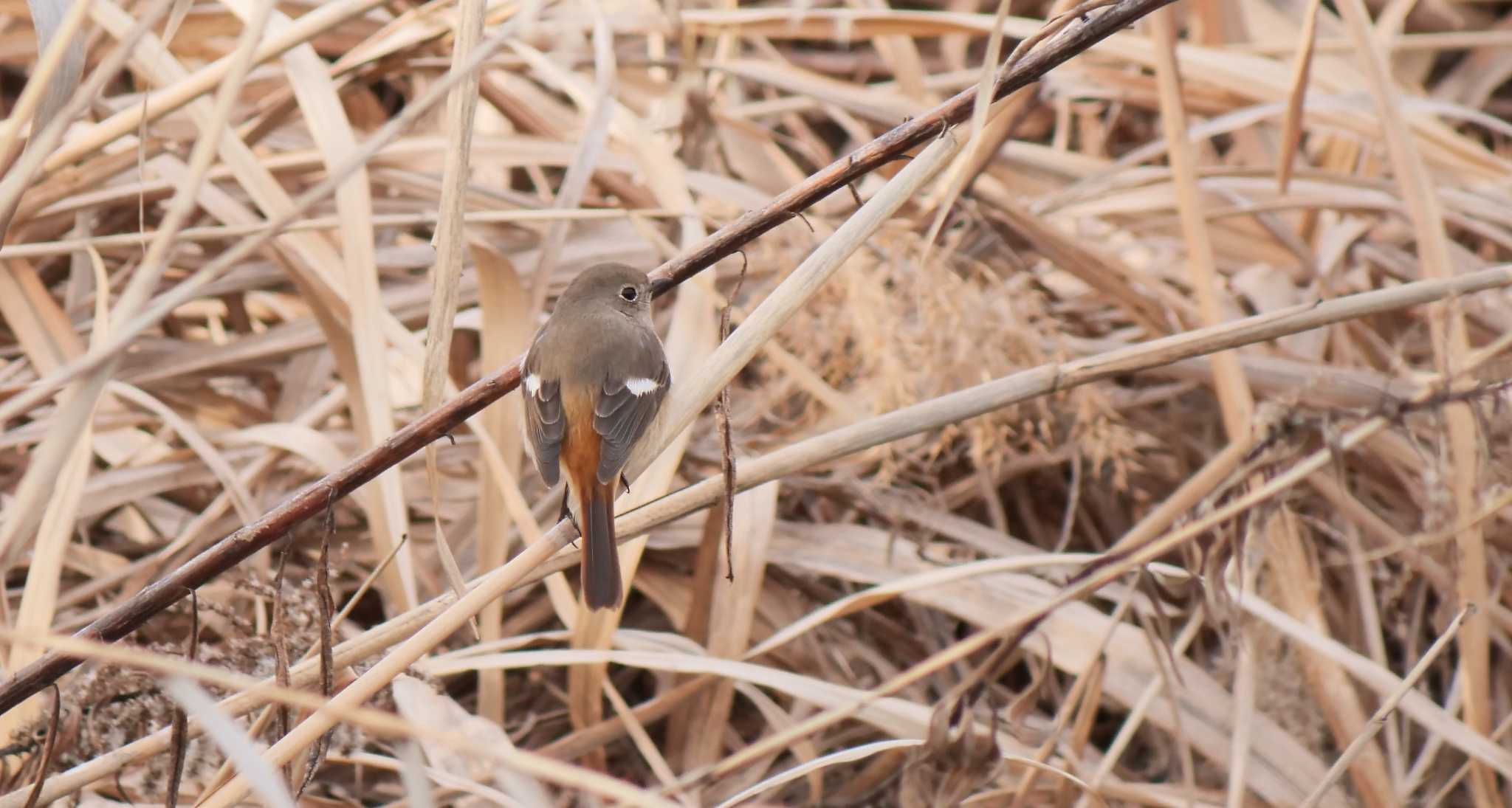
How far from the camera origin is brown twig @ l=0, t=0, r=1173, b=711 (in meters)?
1.27

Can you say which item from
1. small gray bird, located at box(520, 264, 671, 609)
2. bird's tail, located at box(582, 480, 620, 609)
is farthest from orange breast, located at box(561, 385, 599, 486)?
bird's tail, located at box(582, 480, 620, 609)

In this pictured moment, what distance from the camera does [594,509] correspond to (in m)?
1.63

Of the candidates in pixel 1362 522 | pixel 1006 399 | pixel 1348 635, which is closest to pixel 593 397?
pixel 1006 399

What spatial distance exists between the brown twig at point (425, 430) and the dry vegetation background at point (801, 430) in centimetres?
4

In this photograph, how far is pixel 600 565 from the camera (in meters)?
1.56

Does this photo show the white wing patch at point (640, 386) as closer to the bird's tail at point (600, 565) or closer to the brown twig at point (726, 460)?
the bird's tail at point (600, 565)

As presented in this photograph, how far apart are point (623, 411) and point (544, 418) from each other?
0.13 meters

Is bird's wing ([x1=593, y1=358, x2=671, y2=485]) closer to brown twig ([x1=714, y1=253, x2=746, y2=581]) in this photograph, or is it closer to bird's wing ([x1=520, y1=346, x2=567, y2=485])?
bird's wing ([x1=520, y1=346, x2=567, y2=485])

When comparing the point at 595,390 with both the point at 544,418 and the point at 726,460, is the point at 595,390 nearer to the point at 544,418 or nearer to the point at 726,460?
the point at 544,418

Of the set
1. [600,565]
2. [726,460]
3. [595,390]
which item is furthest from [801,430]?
[726,460]

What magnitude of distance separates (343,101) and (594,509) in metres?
1.71

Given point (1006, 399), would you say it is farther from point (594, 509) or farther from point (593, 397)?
point (593, 397)

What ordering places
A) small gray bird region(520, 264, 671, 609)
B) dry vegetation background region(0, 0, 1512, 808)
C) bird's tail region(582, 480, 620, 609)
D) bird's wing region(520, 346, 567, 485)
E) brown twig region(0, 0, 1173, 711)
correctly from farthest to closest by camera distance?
bird's wing region(520, 346, 567, 485) → small gray bird region(520, 264, 671, 609) → bird's tail region(582, 480, 620, 609) → dry vegetation background region(0, 0, 1512, 808) → brown twig region(0, 0, 1173, 711)

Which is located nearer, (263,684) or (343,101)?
(263,684)
